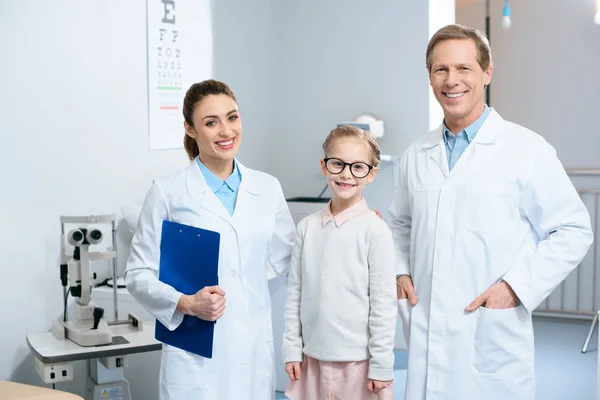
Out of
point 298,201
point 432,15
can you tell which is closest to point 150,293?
point 298,201

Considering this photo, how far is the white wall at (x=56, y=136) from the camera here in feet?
8.29

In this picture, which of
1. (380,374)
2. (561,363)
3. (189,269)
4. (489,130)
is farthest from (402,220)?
(561,363)

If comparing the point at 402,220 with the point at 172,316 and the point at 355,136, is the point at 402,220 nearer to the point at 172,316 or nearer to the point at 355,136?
the point at 355,136

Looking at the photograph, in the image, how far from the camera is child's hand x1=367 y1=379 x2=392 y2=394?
1525 millimetres

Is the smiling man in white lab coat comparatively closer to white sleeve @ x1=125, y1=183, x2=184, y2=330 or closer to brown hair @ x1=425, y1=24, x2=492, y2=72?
brown hair @ x1=425, y1=24, x2=492, y2=72

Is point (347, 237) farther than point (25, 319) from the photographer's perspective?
No

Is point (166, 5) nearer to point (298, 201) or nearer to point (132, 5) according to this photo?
point (132, 5)

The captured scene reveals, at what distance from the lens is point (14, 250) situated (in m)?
2.55

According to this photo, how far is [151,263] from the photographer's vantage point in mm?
1662

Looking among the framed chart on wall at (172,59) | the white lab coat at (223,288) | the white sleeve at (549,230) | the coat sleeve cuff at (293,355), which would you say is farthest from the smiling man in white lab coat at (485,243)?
the framed chart on wall at (172,59)

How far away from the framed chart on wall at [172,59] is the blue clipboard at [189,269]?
5.09ft

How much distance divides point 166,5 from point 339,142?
1.83m

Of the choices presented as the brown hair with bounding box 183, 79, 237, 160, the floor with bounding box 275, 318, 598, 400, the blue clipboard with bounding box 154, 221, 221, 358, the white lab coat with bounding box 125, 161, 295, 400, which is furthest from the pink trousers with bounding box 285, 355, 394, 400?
the floor with bounding box 275, 318, 598, 400

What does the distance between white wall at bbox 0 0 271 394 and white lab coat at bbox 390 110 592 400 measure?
5.14 ft
